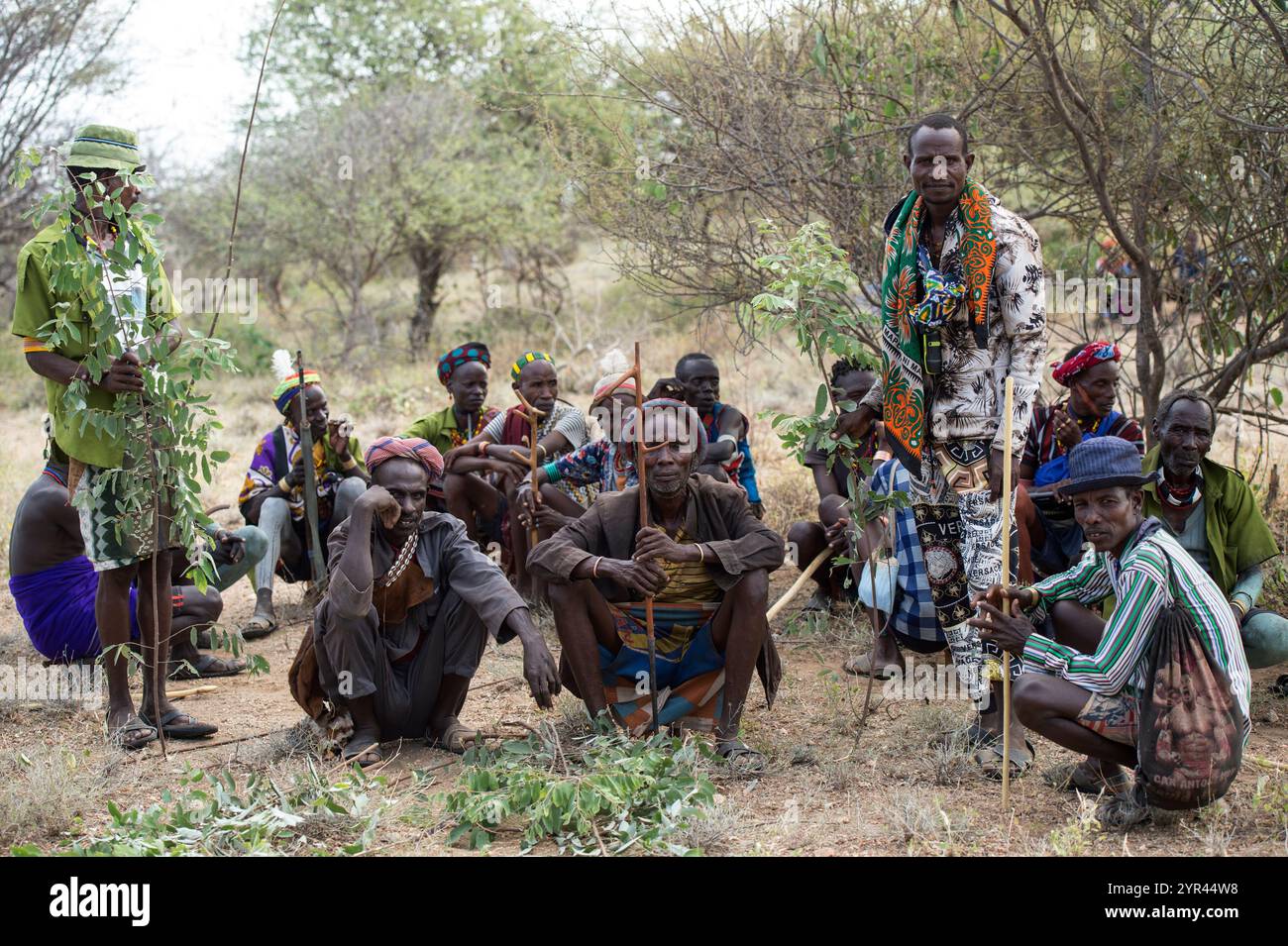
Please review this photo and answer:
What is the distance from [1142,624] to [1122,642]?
0.26 ft

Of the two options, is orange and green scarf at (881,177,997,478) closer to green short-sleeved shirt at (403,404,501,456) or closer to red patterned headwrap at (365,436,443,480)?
red patterned headwrap at (365,436,443,480)

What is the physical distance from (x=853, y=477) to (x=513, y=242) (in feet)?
37.4

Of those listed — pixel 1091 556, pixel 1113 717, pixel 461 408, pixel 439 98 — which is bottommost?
pixel 1113 717

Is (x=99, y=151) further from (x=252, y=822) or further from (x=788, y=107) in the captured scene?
(x=788, y=107)

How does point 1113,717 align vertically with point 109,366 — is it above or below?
below

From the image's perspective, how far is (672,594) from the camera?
4.60 m

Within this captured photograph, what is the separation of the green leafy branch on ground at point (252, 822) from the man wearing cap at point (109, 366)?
92 cm

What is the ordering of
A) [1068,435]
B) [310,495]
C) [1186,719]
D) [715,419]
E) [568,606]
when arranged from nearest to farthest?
[1186,719], [568,606], [1068,435], [715,419], [310,495]

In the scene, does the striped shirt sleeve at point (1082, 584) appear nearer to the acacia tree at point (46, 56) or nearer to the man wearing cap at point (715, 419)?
the man wearing cap at point (715, 419)

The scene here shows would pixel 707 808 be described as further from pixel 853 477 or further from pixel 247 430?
pixel 247 430

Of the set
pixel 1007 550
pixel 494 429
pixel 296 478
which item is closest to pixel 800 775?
pixel 1007 550

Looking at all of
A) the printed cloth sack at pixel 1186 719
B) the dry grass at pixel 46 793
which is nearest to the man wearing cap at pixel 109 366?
the dry grass at pixel 46 793
